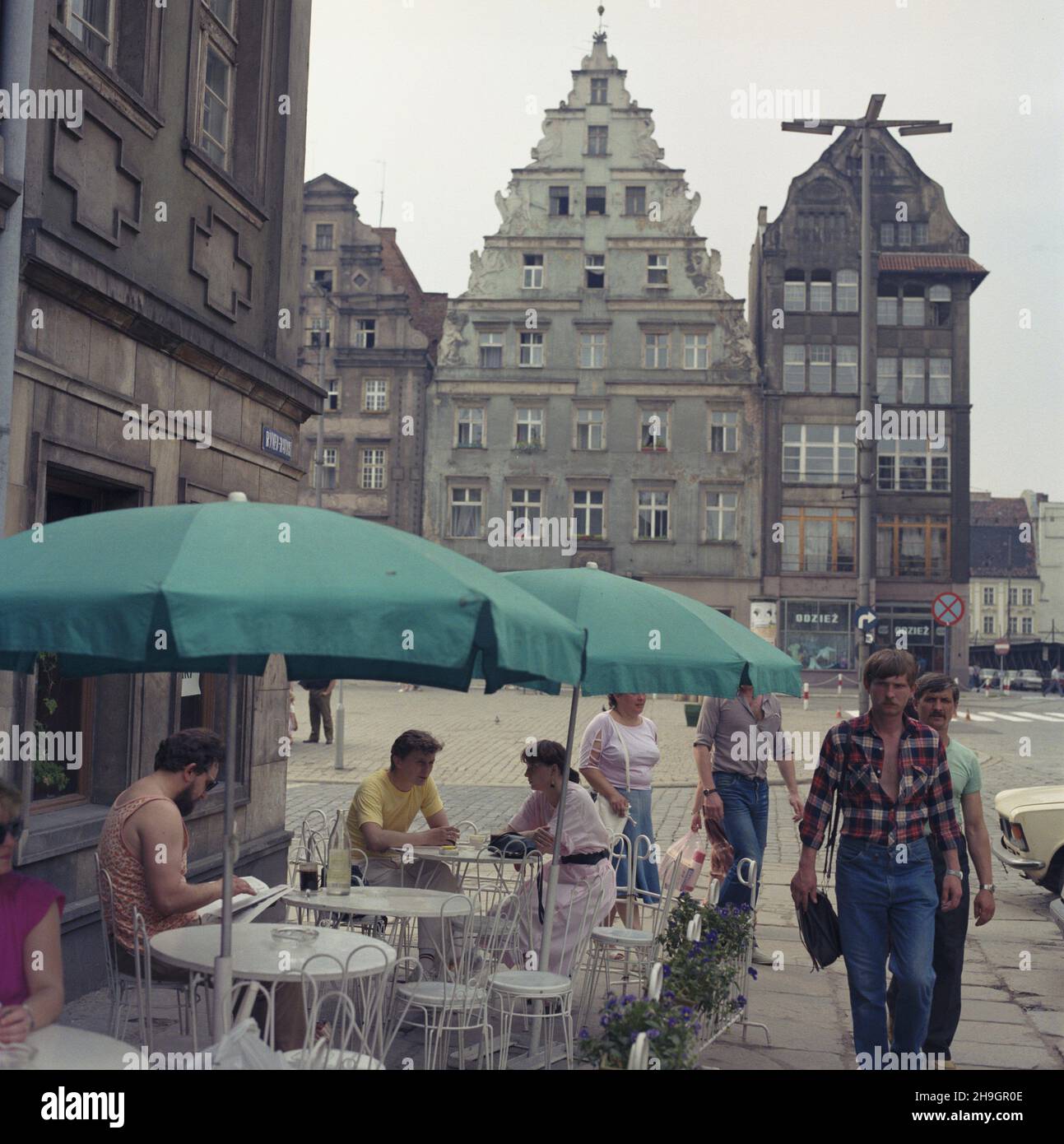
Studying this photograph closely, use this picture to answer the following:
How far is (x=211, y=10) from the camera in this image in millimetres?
9805

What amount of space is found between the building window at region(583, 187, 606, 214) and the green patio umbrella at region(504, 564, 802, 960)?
45863 mm

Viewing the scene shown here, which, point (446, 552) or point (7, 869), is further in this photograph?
point (446, 552)

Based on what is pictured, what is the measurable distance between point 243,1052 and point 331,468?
48985 millimetres

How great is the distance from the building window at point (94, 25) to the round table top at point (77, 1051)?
5.69 m

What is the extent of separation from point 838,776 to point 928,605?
46191 millimetres

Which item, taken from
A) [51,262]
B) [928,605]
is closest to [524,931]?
[51,262]

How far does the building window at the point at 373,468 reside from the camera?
167 ft

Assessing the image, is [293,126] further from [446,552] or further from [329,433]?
[329,433]

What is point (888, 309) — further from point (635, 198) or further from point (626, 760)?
point (626, 760)

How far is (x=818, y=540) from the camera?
49.2 meters

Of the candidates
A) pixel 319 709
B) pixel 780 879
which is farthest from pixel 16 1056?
pixel 319 709

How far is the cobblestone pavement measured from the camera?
650cm

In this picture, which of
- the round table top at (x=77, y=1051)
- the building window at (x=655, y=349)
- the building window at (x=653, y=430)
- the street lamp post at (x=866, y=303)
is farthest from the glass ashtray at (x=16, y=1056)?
the building window at (x=655, y=349)

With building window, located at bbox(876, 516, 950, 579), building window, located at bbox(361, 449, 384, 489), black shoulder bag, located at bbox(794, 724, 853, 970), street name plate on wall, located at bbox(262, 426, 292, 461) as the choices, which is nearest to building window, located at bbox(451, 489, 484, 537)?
building window, located at bbox(361, 449, 384, 489)
